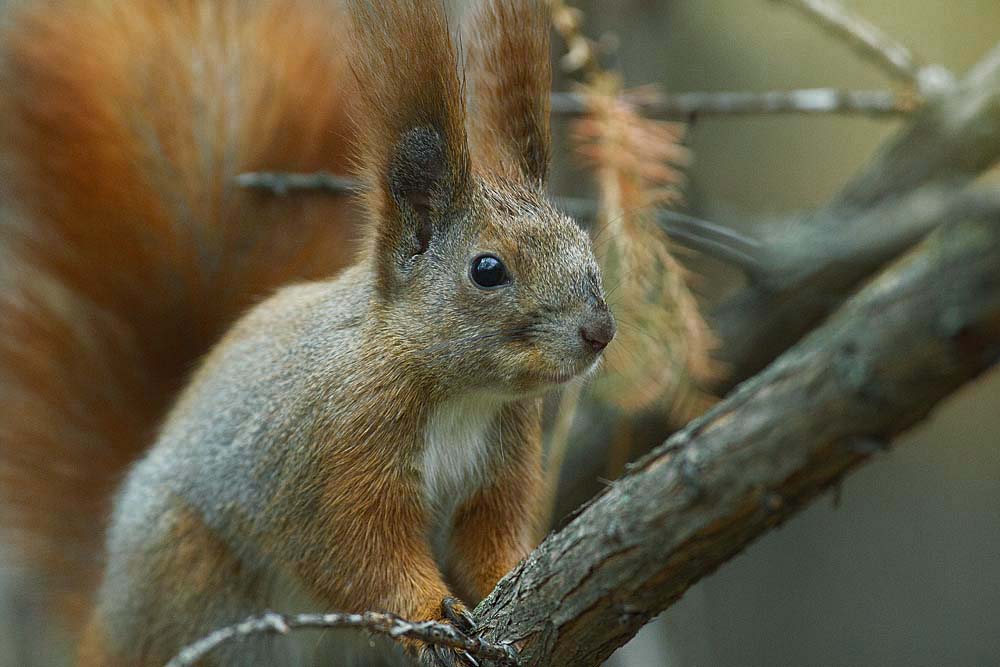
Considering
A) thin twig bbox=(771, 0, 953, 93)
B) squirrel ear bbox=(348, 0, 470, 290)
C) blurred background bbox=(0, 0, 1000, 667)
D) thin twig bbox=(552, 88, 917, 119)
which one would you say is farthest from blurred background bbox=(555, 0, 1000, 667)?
squirrel ear bbox=(348, 0, 470, 290)

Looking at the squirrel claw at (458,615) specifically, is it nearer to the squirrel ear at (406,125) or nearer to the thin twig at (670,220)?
the squirrel ear at (406,125)

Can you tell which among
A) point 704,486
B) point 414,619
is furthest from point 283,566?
point 704,486

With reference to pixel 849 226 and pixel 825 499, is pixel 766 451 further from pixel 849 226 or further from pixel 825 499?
pixel 825 499

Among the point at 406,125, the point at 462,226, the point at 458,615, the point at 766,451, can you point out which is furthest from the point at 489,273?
the point at 766,451

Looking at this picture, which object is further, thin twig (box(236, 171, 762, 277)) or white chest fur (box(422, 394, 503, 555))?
thin twig (box(236, 171, 762, 277))

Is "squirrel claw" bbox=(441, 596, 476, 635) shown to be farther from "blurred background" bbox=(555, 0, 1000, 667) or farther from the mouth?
"blurred background" bbox=(555, 0, 1000, 667)

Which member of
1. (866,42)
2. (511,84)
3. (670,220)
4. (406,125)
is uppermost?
(866,42)

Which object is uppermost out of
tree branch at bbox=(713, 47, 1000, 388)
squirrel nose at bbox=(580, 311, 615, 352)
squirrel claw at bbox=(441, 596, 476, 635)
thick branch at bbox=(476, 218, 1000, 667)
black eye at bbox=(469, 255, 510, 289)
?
tree branch at bbox=(713, 47, 1000, 388)
